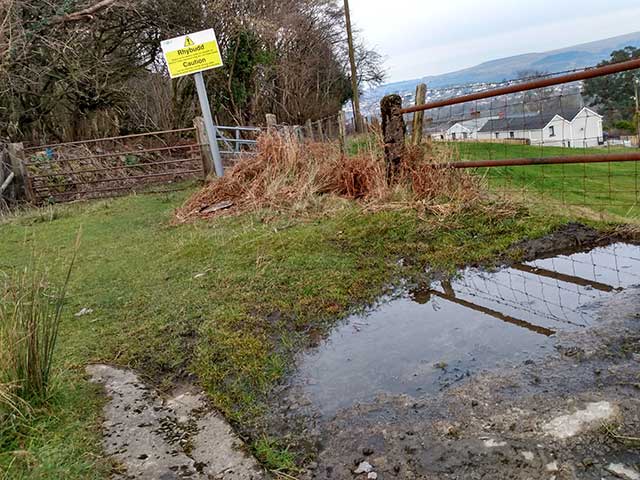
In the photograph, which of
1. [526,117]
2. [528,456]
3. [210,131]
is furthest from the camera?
[210,131]

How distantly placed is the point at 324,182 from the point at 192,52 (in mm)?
3929

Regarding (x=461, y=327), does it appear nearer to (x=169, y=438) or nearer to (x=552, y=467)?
(x=552, y=467)

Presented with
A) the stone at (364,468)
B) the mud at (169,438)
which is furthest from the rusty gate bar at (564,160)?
the mud at (169,438)

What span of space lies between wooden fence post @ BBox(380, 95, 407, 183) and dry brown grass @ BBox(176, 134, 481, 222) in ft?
0.36

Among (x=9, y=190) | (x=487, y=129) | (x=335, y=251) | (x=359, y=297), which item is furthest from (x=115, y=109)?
(x=359, y=297)

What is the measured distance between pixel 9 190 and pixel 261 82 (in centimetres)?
1007

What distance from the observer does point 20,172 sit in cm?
934

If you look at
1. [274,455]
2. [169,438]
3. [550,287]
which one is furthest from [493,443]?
[550,287]

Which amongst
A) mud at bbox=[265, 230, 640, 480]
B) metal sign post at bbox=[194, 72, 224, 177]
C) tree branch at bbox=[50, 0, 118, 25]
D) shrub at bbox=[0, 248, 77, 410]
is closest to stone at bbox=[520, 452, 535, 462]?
mud at bbox=[265, 230, 640, 480]

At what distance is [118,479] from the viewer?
173cm

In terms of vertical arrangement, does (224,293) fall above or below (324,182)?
below

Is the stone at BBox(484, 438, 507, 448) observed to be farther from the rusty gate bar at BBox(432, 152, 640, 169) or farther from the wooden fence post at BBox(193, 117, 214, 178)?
the wooden fence post at BBox(193, 117, 214, 178)

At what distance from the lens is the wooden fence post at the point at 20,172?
9195 mm

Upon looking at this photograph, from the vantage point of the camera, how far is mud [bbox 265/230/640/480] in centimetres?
162
